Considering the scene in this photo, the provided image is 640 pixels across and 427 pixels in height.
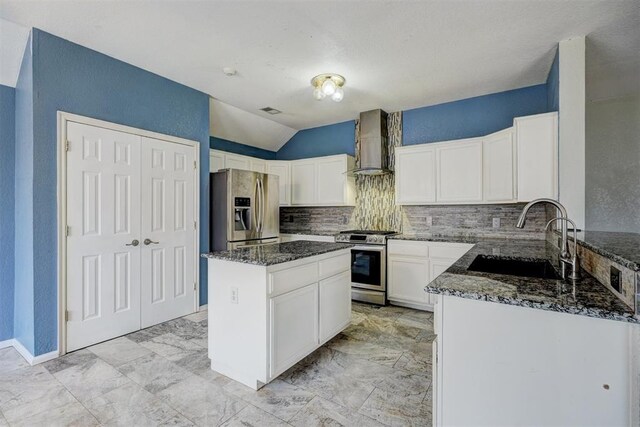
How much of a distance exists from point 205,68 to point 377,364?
3175mm

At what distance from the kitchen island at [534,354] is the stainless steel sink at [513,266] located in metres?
0.61

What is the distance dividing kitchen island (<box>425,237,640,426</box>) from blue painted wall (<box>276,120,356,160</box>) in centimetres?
384

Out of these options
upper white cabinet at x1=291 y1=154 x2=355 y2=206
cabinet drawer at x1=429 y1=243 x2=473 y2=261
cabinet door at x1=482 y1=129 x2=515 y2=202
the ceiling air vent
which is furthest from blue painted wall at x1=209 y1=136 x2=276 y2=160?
cabinet door at x1=482 y1=129 x2=515 y2=202

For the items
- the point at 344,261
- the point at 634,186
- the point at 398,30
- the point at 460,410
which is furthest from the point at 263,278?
the point at 634,186

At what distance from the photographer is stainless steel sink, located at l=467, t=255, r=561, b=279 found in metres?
1.94

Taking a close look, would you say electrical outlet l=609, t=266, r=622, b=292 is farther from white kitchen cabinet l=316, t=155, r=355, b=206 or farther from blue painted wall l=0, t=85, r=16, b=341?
blue painted wall l=0, t=85, r=16, b=341

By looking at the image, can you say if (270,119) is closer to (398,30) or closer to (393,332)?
(398,30)

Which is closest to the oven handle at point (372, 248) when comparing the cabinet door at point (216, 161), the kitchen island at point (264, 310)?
the kitchen island at point (264, 310)

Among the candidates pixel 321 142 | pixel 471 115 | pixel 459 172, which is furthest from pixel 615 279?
pixel 321 142


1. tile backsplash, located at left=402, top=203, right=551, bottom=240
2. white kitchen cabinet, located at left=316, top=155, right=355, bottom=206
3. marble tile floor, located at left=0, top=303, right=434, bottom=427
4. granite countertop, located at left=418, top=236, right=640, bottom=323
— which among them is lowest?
marble tile floor, located at left=0, top=303, right=434, bottom=427

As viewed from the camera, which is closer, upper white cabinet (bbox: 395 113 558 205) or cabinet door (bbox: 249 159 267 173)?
upper white cabinet (bbox: 395 113 558 205)

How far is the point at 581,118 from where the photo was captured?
2537mm

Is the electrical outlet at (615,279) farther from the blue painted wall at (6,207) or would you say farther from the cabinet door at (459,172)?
the blue painted wall at (6,207)

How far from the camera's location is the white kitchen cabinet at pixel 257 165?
472 centimetres
